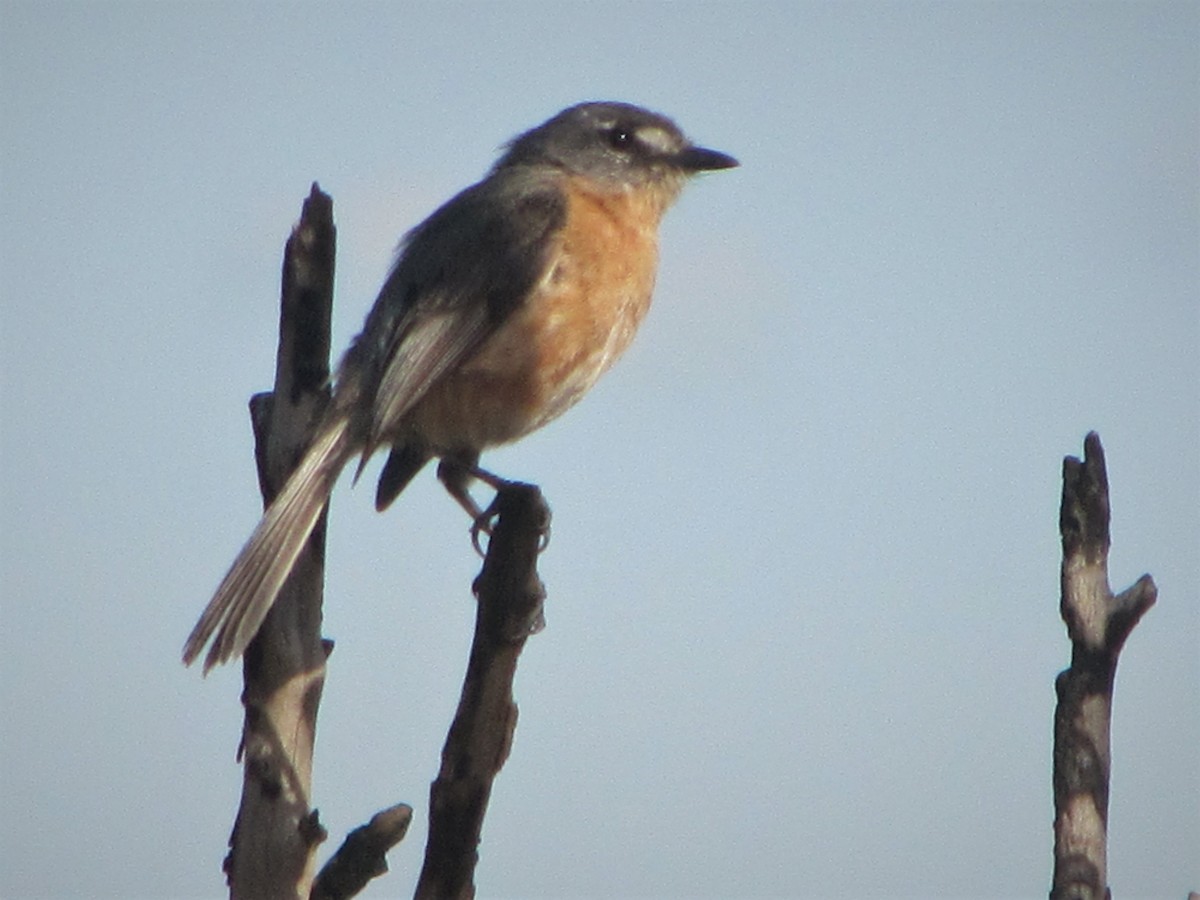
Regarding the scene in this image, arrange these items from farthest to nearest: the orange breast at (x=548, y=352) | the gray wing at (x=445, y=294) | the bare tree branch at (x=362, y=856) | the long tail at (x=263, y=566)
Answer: the orange breast at (x=548, y=352) → the gray wing at (x=445, y=294) → the long tail at (x=263, y=566) → the bare tree branch at (x=362, y=856)

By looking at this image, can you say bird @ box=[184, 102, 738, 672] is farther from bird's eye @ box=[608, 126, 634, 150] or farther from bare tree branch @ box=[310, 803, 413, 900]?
bare tree branch @ box=[310, 803, 413, 900]

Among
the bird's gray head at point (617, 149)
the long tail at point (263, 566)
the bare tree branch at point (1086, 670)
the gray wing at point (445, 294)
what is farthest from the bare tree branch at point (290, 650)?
the bird's gray head at point (617, 149)

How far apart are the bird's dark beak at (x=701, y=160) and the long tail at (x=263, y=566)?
3.54 meters

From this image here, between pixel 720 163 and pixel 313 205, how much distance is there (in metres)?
3.65

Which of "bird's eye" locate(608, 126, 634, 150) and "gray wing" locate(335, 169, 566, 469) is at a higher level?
"bird's eye" locate(608, 126, 634, 150)

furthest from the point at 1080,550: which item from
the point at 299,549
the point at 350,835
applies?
the point at 299,549

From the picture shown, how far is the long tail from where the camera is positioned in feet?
18.5

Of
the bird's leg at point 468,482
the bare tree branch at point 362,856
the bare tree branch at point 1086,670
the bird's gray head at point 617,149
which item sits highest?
the bird's gray head at point 617,149

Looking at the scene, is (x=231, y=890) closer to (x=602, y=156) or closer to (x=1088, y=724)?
(x=1088, y=724)

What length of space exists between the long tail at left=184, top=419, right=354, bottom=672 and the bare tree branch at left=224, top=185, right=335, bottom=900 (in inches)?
3.3

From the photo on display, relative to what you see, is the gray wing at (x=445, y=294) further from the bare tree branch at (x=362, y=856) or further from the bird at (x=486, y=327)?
the bare tree branch at (x=362, y=856)

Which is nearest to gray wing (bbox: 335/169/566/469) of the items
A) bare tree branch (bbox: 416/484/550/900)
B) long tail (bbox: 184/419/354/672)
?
long tail (bbox: 184/419/354/672)

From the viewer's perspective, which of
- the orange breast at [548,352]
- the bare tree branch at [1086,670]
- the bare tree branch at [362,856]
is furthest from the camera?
the orange breast at [548,352]

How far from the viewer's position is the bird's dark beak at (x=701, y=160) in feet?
29.5
